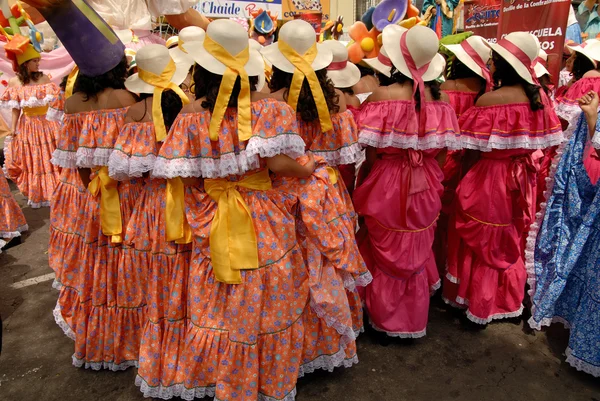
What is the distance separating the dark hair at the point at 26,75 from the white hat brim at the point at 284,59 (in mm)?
4688

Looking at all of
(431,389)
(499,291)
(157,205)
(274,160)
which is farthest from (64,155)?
(499,291)

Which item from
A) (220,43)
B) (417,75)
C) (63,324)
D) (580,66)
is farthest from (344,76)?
(580,66)

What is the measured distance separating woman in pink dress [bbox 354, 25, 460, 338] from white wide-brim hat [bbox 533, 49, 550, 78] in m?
1.37

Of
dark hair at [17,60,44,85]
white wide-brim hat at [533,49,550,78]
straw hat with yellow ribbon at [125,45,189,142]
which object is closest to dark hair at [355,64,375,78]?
white wide-brim hat at [533,49,550,78]

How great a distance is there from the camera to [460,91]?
3584 mm

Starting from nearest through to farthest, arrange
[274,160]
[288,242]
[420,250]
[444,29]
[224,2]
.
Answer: [274,160]
[288,242]
[420,250]
[444,29]
[224,2]

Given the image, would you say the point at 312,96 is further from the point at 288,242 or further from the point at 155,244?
the point at 155,244

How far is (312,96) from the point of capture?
2.42 m

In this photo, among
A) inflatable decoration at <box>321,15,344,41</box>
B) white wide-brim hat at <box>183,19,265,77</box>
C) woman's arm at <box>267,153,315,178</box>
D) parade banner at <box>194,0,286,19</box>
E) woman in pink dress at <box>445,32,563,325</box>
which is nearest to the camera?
white wide-brim hat at <box>183,19,265,77</box>

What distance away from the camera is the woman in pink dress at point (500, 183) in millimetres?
2914

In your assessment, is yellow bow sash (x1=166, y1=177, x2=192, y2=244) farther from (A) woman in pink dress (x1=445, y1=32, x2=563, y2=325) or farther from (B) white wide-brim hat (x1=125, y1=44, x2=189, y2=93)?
(A) woman in pink dress (x1=445, y1=32, x2=563, y2=325)

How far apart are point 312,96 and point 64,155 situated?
1.64m

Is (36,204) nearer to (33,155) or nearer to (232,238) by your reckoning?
(33,155)

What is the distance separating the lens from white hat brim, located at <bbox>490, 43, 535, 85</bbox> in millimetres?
2867
